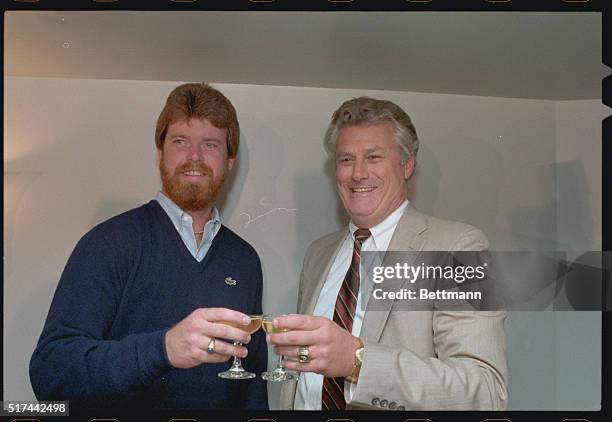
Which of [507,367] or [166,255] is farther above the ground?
[166,255]

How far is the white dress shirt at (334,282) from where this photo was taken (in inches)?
69.8

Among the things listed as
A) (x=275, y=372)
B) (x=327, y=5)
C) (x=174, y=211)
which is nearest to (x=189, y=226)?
(x=174, y=211)

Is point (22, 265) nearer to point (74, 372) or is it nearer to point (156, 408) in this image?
point (74, 372)

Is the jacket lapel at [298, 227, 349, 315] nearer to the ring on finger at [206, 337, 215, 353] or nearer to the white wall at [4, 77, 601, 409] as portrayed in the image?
the white wall at [4, 77, 601, 409]

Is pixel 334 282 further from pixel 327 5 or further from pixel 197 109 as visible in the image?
pixel 327 5

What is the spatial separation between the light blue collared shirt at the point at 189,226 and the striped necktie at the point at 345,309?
1.13 ft

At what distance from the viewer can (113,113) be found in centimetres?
177

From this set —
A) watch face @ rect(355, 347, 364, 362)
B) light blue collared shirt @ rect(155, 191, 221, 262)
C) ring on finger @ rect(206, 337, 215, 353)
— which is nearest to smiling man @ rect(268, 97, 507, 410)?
watch face @ rect(355, 347, 364, 362)

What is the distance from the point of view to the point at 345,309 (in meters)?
1.75

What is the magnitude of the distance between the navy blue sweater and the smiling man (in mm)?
162

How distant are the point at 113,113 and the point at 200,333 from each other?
0.60 meters

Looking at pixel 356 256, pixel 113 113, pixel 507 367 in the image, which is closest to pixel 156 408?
pixel 356 256

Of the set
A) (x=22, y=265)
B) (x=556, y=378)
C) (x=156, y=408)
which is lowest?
(x=156, y=408)

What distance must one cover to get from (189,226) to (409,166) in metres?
0.57
